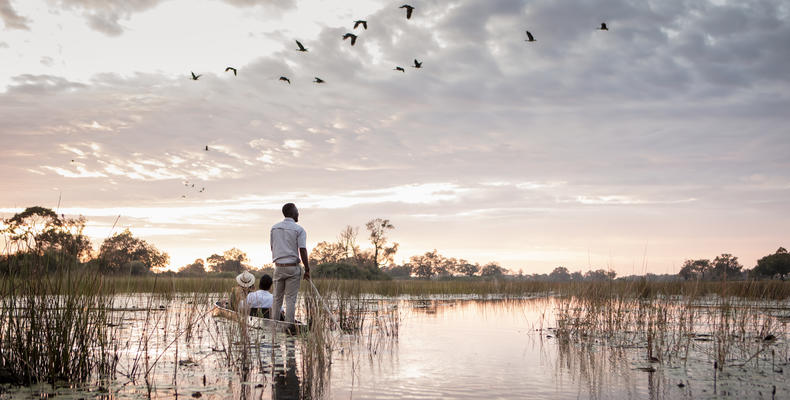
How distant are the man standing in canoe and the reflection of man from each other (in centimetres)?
272

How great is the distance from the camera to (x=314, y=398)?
19.0 ft

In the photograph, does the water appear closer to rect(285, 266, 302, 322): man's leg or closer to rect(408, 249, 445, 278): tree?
rect(285, 266, 302, 322): man's leg

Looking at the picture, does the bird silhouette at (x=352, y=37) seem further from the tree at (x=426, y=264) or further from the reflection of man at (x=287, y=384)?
the tree at (x=426, y=264)

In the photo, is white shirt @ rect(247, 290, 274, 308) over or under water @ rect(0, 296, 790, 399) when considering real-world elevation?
over

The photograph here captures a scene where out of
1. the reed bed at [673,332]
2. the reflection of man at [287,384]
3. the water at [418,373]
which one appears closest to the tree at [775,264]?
the reed bed at [673,332]

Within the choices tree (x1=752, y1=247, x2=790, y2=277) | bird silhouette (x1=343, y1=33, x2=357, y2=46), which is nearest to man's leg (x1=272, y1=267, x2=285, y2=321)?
bird silhouette (x1=343, y1=33, x2=357, y2=46)

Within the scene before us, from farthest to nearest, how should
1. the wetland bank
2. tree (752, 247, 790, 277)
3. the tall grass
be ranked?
1. tree (752, 247, 790, 277)
2. the wetland bank
3. the tall grass

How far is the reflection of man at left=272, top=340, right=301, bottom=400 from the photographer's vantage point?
5.84 metres

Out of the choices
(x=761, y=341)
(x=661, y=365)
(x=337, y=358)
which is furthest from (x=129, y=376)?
(x=761, y=341)

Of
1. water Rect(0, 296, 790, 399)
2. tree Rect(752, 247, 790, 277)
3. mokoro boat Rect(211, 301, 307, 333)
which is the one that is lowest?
water Rect(0, 296, 790, 399)

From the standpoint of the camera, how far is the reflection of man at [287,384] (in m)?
5.84

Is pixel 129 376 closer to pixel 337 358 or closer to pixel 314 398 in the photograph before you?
pixel 314 398

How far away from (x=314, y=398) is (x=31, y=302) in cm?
289

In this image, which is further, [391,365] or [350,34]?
[350,34]
